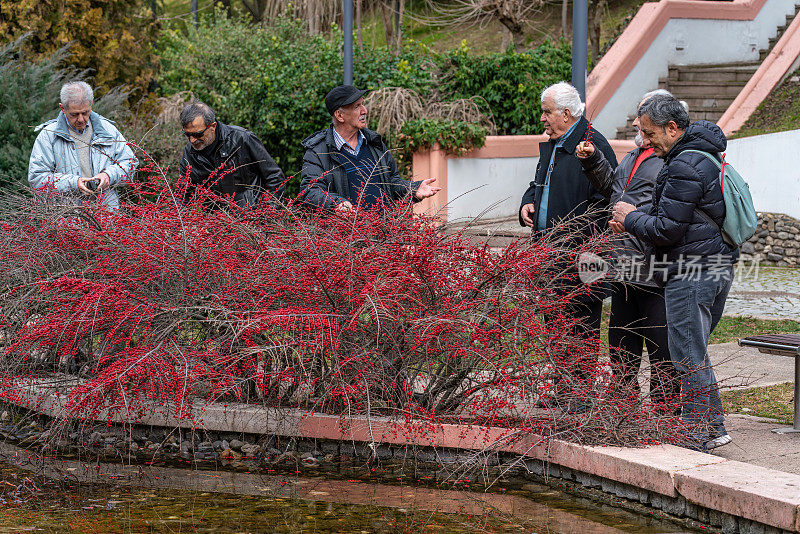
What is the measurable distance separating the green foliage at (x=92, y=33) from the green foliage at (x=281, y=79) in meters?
1.54

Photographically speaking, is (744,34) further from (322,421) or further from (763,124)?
(322,421)

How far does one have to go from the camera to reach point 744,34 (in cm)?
1744

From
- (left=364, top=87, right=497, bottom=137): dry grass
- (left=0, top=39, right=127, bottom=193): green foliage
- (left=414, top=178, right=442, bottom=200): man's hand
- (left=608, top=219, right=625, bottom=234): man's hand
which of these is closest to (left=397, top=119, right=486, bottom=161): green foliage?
(left=364, top=87, right=497, bottom=137): dry grass

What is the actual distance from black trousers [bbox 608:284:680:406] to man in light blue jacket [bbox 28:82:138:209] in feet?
12.1

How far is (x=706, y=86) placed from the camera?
1652 centimetres

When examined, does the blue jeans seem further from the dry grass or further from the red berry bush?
the dry grass

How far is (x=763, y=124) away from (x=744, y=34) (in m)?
3.91

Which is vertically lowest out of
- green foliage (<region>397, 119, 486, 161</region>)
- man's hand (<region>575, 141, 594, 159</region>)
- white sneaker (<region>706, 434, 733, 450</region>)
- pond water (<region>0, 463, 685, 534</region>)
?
pond water (<region>0, 463, 685, 534</region>)

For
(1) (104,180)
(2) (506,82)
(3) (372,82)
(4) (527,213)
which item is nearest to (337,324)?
(4) (527,213)

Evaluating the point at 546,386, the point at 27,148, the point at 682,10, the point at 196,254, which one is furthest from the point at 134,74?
the point at 546,386

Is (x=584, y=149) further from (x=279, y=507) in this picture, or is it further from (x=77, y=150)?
(x=77, y=150)

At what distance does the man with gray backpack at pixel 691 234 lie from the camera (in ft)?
17.3

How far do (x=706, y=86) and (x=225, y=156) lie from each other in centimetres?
1135

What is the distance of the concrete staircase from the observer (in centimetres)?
1616
